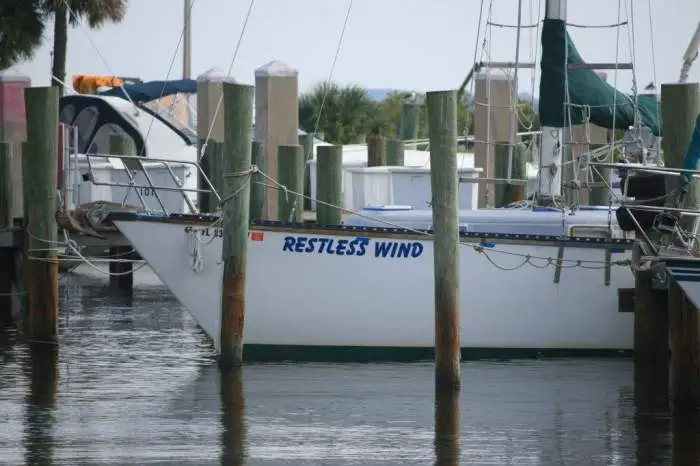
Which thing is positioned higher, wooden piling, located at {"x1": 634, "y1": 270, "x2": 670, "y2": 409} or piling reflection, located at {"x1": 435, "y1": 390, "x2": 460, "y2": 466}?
wooden piling, located at {"x1": 634, "y1": 270, "x2": 670, "y2": 409}

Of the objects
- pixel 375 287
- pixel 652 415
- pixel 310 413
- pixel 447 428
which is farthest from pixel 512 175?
pixel 447 428

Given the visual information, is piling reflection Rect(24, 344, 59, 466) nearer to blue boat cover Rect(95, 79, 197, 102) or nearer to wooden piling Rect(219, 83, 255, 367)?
wooden piling Rect(219, 83, 255, 367)

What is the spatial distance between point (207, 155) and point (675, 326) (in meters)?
11.3

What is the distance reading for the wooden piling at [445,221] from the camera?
16438 millimetres

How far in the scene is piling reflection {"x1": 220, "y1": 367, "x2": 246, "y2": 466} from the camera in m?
14.2

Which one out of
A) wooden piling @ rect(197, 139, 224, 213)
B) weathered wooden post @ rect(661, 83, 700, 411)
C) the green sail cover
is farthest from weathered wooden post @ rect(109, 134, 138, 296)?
weathered wooden post @ rect(661, 83, 700, 411)

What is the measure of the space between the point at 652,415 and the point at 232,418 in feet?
13.9

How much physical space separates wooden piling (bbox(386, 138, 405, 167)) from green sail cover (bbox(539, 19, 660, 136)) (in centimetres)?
975

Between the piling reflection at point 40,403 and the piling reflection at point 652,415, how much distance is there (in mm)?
5168

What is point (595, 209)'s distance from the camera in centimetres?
2122

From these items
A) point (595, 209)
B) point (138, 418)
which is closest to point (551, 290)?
point (595, 209)

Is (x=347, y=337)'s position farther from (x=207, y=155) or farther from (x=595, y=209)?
(x=207, y=155)

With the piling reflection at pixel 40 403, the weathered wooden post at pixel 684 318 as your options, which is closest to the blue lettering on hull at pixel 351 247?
the piling reflection at pixel 40 403

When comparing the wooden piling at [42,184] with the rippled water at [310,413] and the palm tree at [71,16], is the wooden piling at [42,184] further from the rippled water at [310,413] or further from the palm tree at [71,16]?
the palm tree at [71,16]
